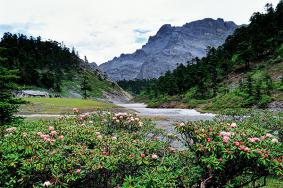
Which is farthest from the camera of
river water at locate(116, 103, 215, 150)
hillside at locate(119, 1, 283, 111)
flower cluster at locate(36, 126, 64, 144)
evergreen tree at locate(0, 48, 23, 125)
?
hillside at locate(119, 1, 283, 111)

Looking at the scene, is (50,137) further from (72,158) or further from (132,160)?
(132,160)

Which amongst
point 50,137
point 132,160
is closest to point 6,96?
point 50,137

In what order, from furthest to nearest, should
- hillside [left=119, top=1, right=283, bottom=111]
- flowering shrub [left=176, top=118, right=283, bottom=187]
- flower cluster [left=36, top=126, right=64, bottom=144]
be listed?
1. hillside [left=119, top=1, right=283, bottom=111]
2. flower cluster [left=36, top=126, right=64, bottom=144]
3. flowering shrub [left=176, top=118, right=283, bottom=187]

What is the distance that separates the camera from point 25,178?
28.0ft

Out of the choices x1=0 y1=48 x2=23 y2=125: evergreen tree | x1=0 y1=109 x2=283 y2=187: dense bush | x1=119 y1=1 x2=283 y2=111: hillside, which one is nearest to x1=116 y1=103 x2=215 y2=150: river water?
x1=0 y1=109 x2=283 y2=187: dense bush

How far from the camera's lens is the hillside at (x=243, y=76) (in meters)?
82.8

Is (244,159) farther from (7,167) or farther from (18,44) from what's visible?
(18,44)

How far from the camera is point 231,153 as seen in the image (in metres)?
8.37

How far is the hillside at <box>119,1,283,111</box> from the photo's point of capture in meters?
82.8

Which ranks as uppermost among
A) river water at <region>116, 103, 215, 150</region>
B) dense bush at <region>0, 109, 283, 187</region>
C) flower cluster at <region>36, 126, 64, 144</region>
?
flower cluster at <region>36, 126, 64, 144</region>

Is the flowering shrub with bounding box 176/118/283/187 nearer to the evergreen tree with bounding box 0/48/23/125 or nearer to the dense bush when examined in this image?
the dense bush

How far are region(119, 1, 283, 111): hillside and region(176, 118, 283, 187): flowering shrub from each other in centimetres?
6521

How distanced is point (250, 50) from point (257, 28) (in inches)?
1211

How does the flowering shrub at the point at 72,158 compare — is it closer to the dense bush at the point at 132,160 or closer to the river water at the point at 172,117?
the dense bush at the point at 132,160
